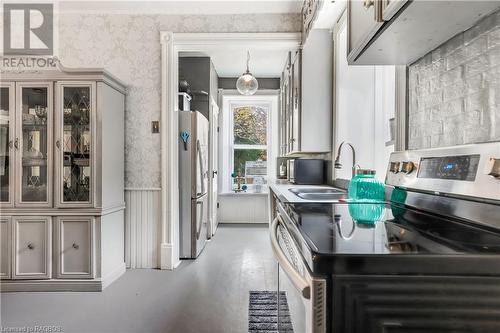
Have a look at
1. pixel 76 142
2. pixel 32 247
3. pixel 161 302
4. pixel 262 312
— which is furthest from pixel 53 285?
pixel 262 312

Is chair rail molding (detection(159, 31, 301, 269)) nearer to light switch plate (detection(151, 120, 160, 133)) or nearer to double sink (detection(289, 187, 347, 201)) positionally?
light switch plate (detection(151, 120, 160, 133))

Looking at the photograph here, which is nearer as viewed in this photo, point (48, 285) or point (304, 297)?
point (304, 297)

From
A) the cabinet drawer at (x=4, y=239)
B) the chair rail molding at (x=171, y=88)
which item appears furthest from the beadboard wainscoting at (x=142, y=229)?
the cabinet drawer at (x=4, y=239)

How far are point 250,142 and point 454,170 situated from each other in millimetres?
5058

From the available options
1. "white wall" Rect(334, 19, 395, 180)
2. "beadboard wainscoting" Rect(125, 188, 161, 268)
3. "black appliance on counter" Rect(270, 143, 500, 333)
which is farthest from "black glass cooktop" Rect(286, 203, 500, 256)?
"beadboard wainscoting" Rect(125, 188, 161, 268)

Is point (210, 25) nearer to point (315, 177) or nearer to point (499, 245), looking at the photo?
point (315, 177)

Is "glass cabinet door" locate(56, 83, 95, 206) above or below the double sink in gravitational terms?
above

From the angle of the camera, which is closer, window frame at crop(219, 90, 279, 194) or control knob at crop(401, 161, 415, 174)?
control knob at crop(401, 161, 415, 174)

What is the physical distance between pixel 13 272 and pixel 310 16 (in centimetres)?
324

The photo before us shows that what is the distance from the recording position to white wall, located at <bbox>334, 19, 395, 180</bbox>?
102 inches

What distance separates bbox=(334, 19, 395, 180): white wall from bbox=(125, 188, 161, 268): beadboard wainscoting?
1866 millimetres

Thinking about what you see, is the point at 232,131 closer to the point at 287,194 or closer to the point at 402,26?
the point at 287,194

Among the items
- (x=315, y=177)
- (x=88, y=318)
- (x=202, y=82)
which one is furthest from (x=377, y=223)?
(x=202, y=82)

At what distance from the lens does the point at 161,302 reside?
2.43m
